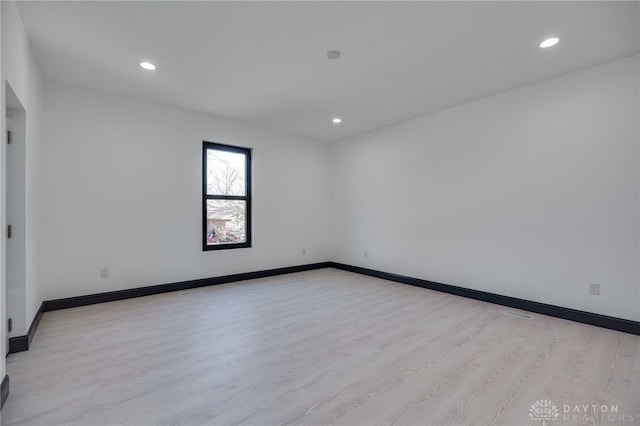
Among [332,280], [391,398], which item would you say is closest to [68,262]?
[332,280]

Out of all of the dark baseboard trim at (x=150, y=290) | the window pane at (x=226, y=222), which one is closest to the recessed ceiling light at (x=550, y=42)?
the window pane at (x=226, y=222)

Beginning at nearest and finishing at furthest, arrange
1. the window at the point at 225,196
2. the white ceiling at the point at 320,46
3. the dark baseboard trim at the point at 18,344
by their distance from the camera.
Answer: the white ceiling at the point at 320,46
the dark baseboard trim at the point at 18,344
the window at the point at 225,196

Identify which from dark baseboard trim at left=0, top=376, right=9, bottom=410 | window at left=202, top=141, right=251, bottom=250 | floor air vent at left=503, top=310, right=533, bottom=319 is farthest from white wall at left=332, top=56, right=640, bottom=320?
dark baseboard trim at left=0, top=376, right=9, bottom=410

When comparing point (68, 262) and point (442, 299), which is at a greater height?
point (68, 262)

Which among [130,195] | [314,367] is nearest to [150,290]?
[130,195]

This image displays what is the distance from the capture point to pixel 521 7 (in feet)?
7.11

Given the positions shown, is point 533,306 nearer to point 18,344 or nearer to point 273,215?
point 273,215

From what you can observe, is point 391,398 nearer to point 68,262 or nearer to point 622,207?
point 622,207

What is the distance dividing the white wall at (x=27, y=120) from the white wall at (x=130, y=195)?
1.15ft

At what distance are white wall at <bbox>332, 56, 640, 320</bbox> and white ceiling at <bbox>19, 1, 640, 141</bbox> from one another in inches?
14.5

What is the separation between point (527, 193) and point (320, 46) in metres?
2.90

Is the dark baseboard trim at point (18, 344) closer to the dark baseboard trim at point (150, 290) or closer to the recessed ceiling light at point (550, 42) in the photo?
the dark baseboard trim at point (150, 290)

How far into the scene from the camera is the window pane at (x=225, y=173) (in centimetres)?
472

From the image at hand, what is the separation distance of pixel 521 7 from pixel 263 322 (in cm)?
350
